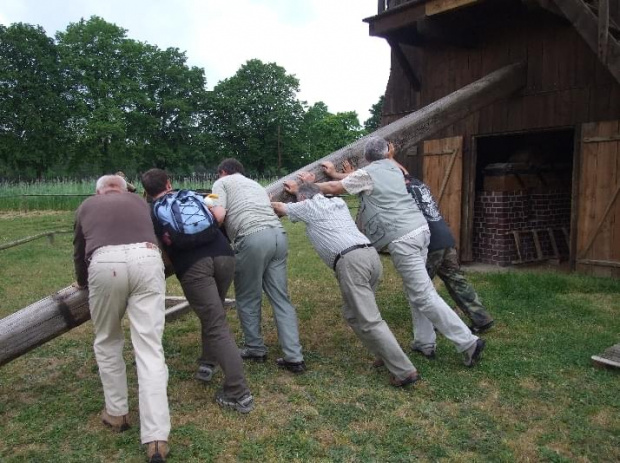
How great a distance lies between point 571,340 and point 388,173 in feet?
8.19

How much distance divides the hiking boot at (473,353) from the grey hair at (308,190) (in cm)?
183

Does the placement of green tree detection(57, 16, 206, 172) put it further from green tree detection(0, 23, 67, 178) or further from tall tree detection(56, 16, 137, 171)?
green tree detection(0, 23, 67, 178)

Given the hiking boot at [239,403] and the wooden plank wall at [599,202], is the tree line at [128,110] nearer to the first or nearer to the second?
the wooden plank wall at [599,202]

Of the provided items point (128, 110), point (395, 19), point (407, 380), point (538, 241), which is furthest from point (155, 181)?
point (128, 110)

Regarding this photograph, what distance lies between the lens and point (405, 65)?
33.5 ft

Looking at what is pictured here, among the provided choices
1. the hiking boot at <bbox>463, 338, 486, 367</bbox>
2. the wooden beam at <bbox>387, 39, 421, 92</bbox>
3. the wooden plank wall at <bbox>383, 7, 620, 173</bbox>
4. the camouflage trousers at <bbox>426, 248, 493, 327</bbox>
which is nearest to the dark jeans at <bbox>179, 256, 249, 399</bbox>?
the hiking boot at <bbox>463, 338, 486, 367</bbox>

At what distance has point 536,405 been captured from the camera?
13.5ft

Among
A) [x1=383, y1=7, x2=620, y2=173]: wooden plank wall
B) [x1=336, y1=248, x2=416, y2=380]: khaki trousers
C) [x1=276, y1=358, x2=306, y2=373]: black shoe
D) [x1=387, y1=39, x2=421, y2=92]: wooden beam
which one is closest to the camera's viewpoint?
[x1=336, y1=248, x2=416, y2=380]: khaki trousers

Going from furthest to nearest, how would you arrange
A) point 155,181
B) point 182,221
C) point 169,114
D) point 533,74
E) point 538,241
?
point 169,114 → point 538,241 → point 533,74 → point 155,181 → point 182,221

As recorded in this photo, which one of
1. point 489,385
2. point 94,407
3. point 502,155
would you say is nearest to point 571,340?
point 489,385

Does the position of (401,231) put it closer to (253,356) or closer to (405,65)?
(253,356)

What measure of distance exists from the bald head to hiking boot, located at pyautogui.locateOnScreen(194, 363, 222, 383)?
164 centimetres

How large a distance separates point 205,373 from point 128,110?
1597 inches

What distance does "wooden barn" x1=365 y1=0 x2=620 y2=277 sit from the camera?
7.89m
